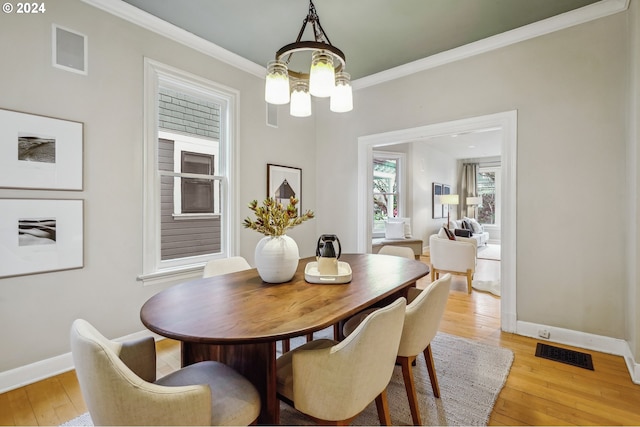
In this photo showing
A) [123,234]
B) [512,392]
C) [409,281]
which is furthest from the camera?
[123,234]

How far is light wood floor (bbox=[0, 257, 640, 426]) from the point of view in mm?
1692

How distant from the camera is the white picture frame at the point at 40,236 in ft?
6.39

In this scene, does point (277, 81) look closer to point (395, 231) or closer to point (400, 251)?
point (400, 251)

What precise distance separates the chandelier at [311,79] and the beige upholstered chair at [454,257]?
3.21m

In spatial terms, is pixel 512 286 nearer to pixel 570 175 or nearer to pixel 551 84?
pixel 570 175

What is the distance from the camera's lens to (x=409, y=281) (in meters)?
1.77

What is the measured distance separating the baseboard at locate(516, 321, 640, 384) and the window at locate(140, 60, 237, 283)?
3074 millimetres

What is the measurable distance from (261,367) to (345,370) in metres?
0.41

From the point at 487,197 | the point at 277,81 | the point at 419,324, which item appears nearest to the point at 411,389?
the point at 419,324

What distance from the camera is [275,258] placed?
5.52 feet

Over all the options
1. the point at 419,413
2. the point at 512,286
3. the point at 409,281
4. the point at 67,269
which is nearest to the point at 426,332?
the point at 409,281

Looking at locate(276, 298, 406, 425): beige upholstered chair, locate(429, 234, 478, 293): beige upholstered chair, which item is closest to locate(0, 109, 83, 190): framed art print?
locate(276, 298, 406, 425): beige upholstered chair

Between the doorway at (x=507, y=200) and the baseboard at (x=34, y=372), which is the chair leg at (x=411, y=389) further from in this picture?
the baseboard at (x=34, y=372)

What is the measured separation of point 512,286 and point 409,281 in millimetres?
1711
